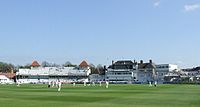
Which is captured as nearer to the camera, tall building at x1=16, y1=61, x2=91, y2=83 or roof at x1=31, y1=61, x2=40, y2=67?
tall building at x1=16, y1=61, x2=91, y2=83

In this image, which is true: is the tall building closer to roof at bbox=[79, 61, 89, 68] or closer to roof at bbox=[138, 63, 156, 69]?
roof at bbox=[79, 61, 89, 68]

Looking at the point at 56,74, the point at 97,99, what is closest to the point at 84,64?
the point at 56,74

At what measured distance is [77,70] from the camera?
186m

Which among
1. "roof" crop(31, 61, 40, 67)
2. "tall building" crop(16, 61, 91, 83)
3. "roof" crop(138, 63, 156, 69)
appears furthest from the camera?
"roof" crop(31, 61, 40, 67)

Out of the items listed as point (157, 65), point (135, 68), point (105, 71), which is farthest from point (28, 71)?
point (157, 65)

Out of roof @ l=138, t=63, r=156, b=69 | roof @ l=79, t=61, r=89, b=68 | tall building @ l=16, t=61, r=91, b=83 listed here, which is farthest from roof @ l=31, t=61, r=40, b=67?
roof @ l=138, t=63, r=156, b=69

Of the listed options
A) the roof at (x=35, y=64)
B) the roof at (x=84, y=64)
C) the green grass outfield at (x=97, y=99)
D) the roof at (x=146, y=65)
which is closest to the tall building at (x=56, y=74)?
the roof at (x=84, y=64)

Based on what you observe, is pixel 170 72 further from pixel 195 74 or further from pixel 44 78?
pixel 44 78

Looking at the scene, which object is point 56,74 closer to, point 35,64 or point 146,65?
point 35,64

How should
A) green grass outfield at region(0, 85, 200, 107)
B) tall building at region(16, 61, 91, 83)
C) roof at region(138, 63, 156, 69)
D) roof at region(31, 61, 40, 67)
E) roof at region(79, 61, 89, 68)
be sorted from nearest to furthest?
green grass outfield at region(0, 85, 200, 107)
tall building at region(16, 61, 91, 83)
roof at region(138, 63, 156, 69)
roof at region(79, 61, 89, 68)
roof at region(31, 61, 40, 67)

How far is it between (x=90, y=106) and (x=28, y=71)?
16089cm

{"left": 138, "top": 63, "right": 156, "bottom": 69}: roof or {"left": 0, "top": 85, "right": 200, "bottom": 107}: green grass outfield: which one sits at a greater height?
{"left": 138, "top": 63, "right": 156, "bottom": 69}: roof

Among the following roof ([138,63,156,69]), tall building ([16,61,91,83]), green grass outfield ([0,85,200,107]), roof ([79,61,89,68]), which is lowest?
green grass outfield ([0,85,200,107])

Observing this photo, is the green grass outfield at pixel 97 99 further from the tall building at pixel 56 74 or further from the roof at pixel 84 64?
the roof at pixel 84 64
